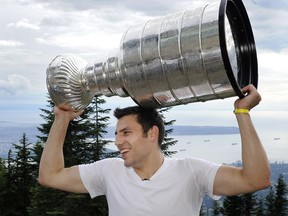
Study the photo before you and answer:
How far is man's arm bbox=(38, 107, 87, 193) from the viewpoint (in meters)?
3.72

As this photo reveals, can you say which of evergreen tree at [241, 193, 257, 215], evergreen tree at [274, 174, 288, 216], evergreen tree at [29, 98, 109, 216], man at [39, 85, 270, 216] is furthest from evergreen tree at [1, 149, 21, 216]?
man at [39, 85, 270, 216]

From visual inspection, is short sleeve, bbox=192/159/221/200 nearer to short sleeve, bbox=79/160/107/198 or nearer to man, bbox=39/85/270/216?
man, bbox=39/85/270/216

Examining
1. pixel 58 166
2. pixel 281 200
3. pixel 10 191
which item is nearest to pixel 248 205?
pixel 281 200

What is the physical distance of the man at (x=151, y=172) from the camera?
2.94 metres

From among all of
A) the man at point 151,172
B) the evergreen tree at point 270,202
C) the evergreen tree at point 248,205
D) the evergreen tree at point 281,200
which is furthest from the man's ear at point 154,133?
the evergreen tree at point 270,202

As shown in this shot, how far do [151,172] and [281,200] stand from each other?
58740mm

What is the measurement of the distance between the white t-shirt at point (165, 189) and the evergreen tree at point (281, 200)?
5707cm

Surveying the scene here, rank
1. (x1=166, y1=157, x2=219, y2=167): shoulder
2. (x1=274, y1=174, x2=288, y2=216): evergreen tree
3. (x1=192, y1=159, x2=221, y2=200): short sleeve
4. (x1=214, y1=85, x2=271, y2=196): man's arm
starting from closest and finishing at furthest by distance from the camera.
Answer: (x1=214, y1=85, x2=271, y2=196): man's arm → (x1=192, y1=159, x2=221, y2=200): short sleeve → (x1=166, y1=157, x2=219, y2=167): shoulder → (x1=274, y1=174, x2=288, y2=216): evergreen tree

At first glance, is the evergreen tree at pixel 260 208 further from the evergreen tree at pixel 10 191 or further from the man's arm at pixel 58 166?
the man's arm at pixel 58 166

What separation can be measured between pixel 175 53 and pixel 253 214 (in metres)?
58.9

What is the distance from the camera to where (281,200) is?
58.2 meters

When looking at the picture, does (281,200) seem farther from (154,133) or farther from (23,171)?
(154,133)

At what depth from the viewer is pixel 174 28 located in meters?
2.80

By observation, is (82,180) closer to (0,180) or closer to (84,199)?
(84,199)
